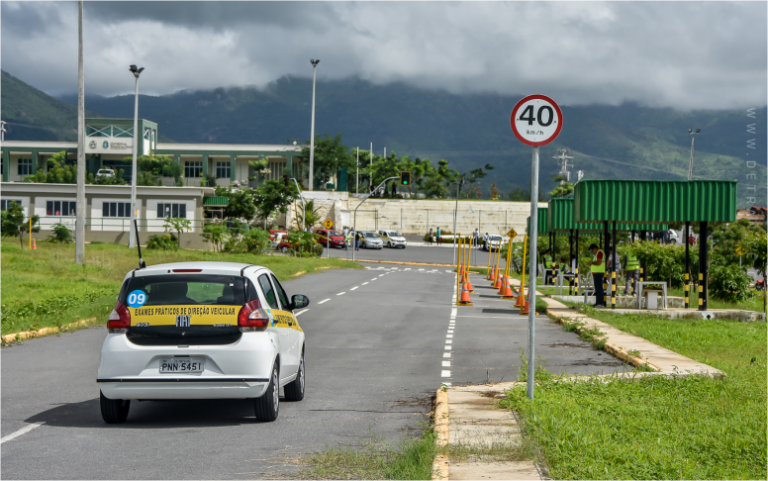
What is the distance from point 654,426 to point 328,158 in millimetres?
A: 95184

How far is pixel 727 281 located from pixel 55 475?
26399 mm

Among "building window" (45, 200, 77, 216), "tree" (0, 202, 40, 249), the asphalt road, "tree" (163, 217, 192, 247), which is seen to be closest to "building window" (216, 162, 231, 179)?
"building window" (45, 200, 77, 216)

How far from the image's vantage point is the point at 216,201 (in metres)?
75.2

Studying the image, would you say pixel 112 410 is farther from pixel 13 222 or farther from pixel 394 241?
pixel 394 241

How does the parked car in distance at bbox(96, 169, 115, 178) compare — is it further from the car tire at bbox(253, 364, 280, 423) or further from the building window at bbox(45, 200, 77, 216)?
the car tire at bbox(253, 364, 280, 423)

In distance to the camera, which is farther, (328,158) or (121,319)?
(328,158)

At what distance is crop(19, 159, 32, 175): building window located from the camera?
9831cm

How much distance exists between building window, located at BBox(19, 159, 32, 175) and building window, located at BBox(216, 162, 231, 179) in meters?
23.0

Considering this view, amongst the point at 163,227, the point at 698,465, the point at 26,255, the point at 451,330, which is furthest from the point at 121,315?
the point at 163,227

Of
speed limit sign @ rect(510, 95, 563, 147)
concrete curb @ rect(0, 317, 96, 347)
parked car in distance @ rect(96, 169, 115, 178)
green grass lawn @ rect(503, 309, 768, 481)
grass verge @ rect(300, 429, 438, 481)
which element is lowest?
concrete curb @ rect(0, 317, 96, 347)

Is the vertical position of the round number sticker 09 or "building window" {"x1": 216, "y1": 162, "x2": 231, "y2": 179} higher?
"building window" {"x1": 216, "y1": 162, "x2": 231, "y2": 179}

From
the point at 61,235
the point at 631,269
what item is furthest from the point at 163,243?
the point at 631,269

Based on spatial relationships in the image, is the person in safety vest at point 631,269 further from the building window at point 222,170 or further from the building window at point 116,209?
the building window at point 222,170

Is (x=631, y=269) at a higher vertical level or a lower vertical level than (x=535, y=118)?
lower
